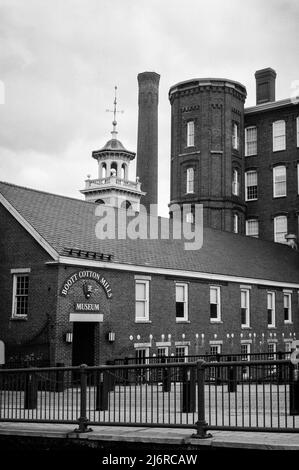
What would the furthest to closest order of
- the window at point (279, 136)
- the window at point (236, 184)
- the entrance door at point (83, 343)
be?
1. the window at point (279, 136)
2. the window at point (236, 184)
3. the entrance door at point (83, 343)

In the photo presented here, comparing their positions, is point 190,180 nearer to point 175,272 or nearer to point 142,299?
point 175,272

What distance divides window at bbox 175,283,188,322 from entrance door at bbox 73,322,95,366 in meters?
5.89

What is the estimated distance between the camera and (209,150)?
2175 inches

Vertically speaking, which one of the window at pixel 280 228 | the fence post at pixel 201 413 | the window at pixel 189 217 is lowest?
the fence post at pixel 201 413

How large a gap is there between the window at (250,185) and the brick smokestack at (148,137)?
20.3 meters

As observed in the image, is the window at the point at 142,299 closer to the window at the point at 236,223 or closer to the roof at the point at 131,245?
the roof at the point at 131,245

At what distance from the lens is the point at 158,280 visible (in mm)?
30641

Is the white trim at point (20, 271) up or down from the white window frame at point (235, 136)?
down

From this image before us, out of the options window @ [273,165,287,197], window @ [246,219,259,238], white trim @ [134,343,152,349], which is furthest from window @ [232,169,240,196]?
white trim @ [134,343,152,349]

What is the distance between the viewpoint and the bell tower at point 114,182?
76812 millimetres

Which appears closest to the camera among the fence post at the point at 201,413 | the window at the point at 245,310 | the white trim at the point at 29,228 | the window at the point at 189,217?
the fence post at the point at 201,413

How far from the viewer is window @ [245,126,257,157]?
5884cm

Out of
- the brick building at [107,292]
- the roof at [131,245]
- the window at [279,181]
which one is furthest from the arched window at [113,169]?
the brick building at [107,292]
